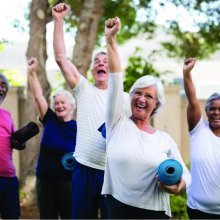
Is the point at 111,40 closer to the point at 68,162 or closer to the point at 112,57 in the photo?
the point at 112,57

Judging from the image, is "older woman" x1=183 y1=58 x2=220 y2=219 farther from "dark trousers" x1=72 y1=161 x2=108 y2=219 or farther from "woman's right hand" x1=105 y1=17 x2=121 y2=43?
"woman's right hand" x1=105 y1=17 x2=121 y2=43

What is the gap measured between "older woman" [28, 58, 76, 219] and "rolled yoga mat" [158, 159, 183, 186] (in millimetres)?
1920

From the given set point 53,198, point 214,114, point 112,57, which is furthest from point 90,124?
point 53,198

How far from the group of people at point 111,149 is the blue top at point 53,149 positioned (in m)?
0.01

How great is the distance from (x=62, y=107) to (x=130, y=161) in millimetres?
1857

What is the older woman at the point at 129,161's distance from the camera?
2412mm

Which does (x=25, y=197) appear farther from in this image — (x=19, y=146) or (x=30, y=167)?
(x=19, y=146)

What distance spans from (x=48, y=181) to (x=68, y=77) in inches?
56.0

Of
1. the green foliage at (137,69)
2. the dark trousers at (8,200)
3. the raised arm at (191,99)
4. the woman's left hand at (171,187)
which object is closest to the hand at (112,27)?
the woman's left hand at (171,187)

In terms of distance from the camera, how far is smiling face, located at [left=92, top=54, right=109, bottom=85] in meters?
3.29

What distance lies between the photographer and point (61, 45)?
314cm

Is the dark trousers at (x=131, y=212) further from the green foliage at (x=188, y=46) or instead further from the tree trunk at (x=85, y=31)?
the green foliage at (x=188, y=46)

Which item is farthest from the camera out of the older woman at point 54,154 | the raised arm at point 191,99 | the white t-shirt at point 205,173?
the older woman at point 54,154

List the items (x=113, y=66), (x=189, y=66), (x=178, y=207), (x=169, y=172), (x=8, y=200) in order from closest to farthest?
(x=169, y=172) → (x=113, y=66) → (x=189, y=66) → (x=8, y=200) → (x=178, y=207)
